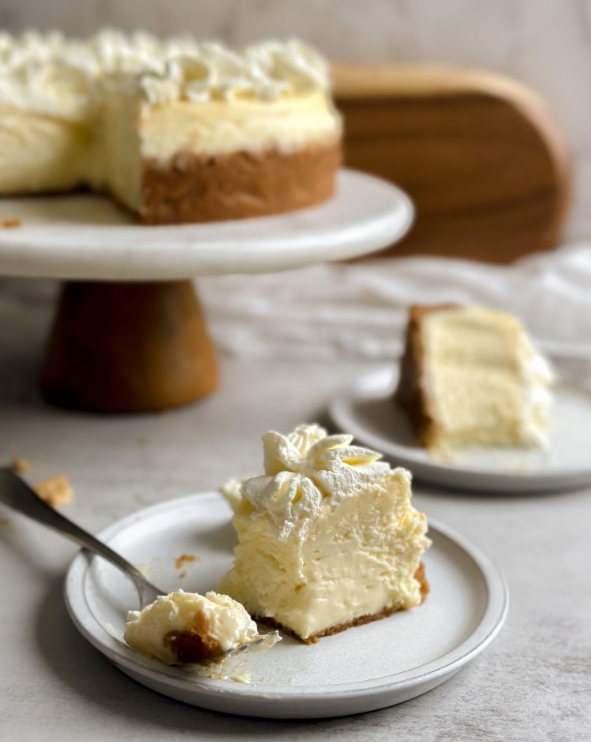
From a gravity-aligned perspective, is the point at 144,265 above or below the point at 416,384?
above

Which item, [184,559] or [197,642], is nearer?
[197,642]

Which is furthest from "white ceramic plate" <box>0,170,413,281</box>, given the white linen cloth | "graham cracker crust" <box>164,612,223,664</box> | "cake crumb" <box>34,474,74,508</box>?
"graham cracker crust" <box>164,612,223,664</box>

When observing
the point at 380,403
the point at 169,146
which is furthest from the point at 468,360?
the point at 169,146

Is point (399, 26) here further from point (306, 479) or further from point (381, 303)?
point (306, 479)

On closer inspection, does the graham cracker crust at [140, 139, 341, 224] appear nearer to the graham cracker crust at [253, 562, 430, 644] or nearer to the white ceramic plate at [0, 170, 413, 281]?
the white ceramic plate at [0, 170, 413, 281]

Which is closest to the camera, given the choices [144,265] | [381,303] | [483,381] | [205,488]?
[144,265]

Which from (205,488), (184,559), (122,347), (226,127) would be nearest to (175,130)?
(226,127)
